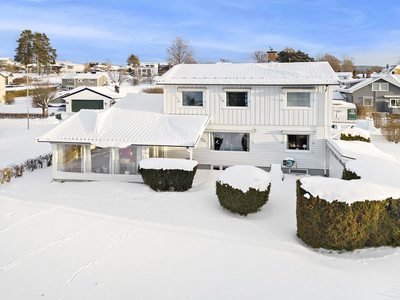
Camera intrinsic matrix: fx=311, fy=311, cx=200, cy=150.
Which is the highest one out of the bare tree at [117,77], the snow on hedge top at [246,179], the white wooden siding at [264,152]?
the bare tree at [117,77]

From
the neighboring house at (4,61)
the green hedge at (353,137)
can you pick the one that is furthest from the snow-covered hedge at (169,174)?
the neighboring house at (4,61)

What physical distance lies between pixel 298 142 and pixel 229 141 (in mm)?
3478

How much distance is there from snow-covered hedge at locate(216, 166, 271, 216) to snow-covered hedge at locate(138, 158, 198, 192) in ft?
7.94

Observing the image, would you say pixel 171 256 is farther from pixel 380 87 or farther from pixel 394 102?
pixel 394 102

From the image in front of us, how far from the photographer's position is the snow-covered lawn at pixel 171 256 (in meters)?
5.91

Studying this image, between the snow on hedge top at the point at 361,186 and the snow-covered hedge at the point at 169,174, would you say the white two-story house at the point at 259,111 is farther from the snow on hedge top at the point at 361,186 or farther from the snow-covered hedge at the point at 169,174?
the snow on hedge top at the point at 361,186

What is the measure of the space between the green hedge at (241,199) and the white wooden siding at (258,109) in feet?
21.9

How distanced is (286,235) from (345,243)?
1561mm

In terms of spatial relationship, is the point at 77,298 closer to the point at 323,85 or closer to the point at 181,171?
the point at 181,171

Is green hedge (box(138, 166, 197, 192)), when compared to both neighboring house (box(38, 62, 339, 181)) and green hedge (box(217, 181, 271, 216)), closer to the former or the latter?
neighboring house (box(38, 62, 339, 181))

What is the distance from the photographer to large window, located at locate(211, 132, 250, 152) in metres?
16.2

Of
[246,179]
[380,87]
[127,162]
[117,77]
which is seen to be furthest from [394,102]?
[117,77]

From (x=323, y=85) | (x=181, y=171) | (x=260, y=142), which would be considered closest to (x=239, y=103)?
(x=260, y=142)

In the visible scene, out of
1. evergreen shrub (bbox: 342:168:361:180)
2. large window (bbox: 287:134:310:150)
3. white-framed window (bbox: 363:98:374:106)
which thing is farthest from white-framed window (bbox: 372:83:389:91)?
evergreen shrub (bbox: 342:168:361:180)
